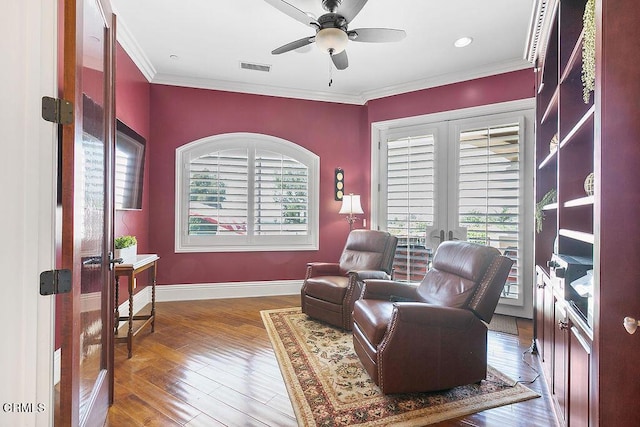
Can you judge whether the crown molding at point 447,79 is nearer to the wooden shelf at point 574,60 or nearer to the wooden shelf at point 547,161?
the wooden shelf at point 547,161

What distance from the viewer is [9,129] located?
111 centimetres

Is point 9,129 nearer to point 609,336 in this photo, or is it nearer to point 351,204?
point 609,336

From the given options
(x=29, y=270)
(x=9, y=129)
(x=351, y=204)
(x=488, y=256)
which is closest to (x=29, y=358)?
(x=29, y=270)

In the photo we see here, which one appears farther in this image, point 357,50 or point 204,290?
point 204,290

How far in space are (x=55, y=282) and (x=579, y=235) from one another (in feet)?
7.25

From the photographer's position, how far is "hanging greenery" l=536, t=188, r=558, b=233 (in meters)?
2.47

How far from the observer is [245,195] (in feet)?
15.3

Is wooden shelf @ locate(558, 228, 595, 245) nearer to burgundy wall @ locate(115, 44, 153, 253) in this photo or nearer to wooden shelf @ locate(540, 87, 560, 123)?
wooden shelf @ locate(540, 87, 560, 123)

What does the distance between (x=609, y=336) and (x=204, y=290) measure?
4316 mm

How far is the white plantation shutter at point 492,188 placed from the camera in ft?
12.5

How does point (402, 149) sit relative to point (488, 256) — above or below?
above

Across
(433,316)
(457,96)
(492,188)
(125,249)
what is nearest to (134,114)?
(125,249)

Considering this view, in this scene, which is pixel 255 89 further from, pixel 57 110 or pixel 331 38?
pixel 57 110

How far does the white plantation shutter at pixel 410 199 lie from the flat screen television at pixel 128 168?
318 centimetres
